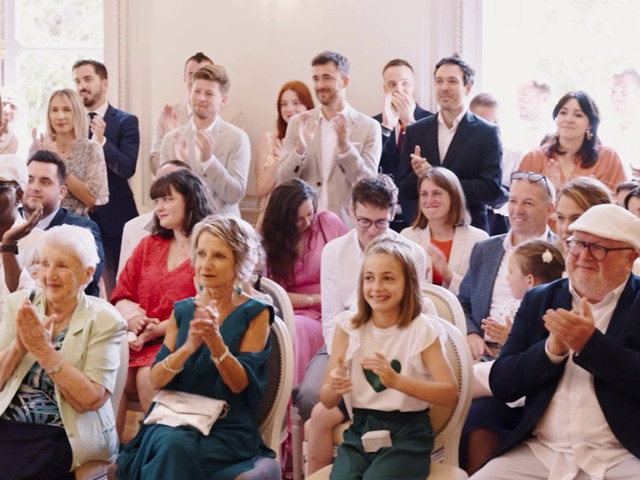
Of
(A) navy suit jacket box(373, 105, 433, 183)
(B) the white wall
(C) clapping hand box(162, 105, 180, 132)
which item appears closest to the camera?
(A) navy suit jacket box(373, 105, 433, 183)

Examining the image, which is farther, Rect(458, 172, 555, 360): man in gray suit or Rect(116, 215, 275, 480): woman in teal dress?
Rect(458, 172, 555, 360): man in gray suit

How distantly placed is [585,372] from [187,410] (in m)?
1.21

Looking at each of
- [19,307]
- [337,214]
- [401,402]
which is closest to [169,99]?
[337,214]

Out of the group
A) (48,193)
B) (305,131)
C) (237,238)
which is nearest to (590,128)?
(305,131)

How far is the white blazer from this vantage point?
440 centimetres

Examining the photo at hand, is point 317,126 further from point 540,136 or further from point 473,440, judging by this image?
point 473,440

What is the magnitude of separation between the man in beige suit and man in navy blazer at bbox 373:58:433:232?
0.96 metres

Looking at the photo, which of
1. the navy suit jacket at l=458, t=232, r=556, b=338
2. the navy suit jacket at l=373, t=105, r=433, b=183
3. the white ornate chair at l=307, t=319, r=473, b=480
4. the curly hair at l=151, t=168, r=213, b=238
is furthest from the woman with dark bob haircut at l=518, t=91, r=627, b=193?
the white ornate chair at l=307, t=319, r=473, b=480

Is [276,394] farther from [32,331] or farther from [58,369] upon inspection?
[32,331]

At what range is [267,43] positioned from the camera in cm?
671

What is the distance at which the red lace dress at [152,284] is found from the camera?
404cm

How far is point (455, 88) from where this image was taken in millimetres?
5215

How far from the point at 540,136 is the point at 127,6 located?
2.94 m

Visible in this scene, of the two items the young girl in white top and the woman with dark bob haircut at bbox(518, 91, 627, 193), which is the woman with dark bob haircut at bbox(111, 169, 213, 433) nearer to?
the young girl in white top
